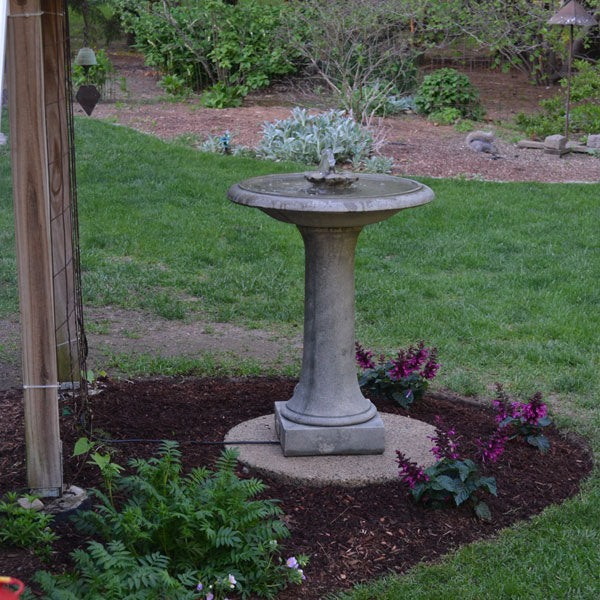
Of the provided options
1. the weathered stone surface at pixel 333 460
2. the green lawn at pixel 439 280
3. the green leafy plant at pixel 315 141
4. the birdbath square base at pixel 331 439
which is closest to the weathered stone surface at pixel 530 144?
the green lawn at pixel 439 280

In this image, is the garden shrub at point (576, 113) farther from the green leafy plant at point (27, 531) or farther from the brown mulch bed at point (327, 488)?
the green leafy plant at point (27, 531)

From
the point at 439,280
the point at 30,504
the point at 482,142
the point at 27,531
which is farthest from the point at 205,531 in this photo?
the point at 482,142

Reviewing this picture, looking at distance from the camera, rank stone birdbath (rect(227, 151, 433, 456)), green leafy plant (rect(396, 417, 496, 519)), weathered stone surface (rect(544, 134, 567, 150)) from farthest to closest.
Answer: weathered stone surface (rect(544, 134, 567, 150)) → stone birdbath (rect(227, 151, 433, 456)) → green leafy plant (rect(396, 417, 496, 519))

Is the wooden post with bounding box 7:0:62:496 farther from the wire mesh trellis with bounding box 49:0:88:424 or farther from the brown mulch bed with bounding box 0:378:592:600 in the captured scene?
the wire mesh trellis with bounding box 49:0:88:424

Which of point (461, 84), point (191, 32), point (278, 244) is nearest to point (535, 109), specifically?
point (461, 84)

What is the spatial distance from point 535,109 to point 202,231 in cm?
950

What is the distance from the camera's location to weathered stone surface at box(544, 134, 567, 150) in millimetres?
11711

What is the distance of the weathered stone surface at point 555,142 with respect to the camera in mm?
11711

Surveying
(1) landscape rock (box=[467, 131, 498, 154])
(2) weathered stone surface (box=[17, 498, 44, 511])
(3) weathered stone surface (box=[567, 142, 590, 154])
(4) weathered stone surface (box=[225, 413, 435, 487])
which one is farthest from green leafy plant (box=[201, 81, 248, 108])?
(2) weathered stone surface (box=[17, 498, 44, 511])

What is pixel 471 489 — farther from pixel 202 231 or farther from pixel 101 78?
pixel 101 78

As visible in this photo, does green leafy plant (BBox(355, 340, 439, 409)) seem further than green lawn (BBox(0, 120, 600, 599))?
Yes

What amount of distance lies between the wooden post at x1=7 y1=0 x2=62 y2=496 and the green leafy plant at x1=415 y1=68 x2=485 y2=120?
38.4 feet

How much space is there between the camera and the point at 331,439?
3.99m

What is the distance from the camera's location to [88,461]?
12.6ft
